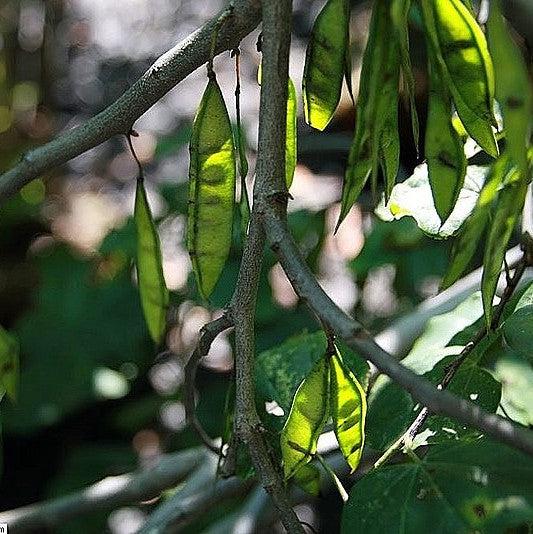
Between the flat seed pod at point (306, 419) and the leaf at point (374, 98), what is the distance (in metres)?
0.08

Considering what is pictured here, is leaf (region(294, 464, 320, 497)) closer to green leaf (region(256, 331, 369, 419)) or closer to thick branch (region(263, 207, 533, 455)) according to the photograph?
green leaf (region(256, 331, 369, 419))

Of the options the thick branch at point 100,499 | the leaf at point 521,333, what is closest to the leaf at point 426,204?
the leaf at point 521,333

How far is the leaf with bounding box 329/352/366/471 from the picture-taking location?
0.46m

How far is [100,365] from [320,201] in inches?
17.3

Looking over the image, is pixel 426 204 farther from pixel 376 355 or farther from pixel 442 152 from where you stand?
pixel 376 355

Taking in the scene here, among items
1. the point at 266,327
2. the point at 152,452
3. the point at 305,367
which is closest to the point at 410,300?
the point at 266,327

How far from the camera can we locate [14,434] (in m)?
1.30

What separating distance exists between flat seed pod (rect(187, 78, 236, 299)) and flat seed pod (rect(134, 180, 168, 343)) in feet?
0.18

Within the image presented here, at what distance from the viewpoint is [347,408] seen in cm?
47

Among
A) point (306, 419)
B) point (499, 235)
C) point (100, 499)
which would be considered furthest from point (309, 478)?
point (100, 499)

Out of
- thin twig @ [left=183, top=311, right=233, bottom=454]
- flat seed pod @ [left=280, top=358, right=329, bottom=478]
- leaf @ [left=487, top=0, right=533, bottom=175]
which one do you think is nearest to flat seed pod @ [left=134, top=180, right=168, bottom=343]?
thin twig @ [left=183, top=311, right=233, bottom=454]

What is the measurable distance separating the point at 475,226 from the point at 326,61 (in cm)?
11

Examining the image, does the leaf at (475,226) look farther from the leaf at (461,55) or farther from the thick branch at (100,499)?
the thick branch at (100,499)

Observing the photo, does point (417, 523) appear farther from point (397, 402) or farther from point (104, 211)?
point (104, 211)
